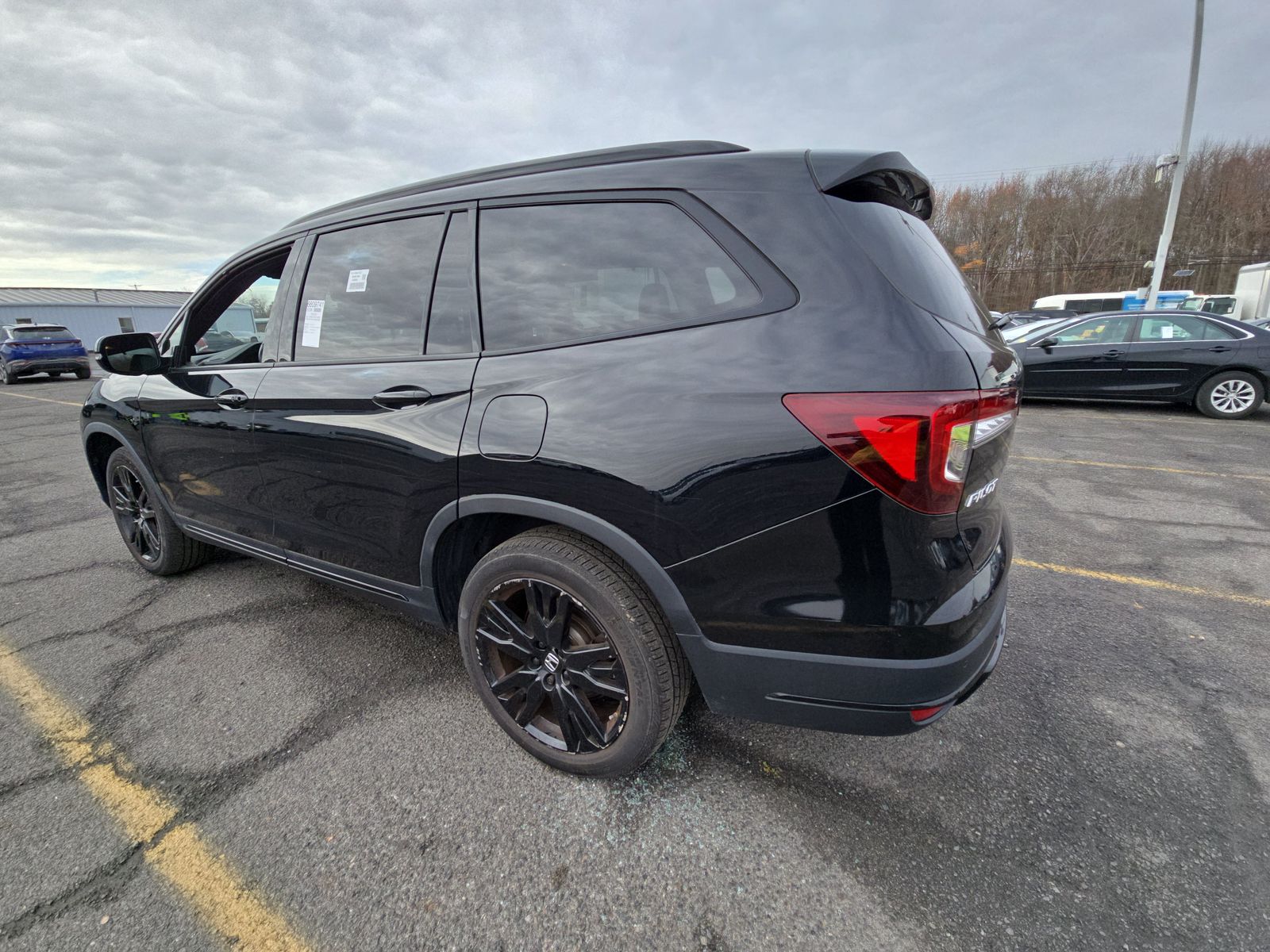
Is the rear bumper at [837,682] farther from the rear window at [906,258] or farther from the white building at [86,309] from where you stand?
the white building at [86,309]

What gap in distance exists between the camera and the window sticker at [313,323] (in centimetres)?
249

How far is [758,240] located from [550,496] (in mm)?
871

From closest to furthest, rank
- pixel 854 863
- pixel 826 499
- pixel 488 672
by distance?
pixel 826 499 < pixel 854 863 < pixel 488 672

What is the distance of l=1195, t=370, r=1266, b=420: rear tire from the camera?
815cm

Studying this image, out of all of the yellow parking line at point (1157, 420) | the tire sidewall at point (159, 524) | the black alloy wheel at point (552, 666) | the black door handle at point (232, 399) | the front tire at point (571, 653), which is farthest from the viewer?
the yellow parking line at point (1157, 420)

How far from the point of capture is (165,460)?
3.12m

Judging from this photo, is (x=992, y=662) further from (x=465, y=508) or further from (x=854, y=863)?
(x=465, y=508)

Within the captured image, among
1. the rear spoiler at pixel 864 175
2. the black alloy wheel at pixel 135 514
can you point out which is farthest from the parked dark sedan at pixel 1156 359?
the black alloy wheel at pixel 135 514

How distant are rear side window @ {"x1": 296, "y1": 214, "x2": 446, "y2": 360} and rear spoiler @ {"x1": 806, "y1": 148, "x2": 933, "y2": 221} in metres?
1.28

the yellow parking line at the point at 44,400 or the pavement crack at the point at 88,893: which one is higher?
the yellow parking line at the point at 44,400

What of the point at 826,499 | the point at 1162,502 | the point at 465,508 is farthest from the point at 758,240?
the point at 1162,502

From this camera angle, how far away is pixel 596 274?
1809mm

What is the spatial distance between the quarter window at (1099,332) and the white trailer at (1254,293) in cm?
2417

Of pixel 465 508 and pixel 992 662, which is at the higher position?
pixel 465 508
